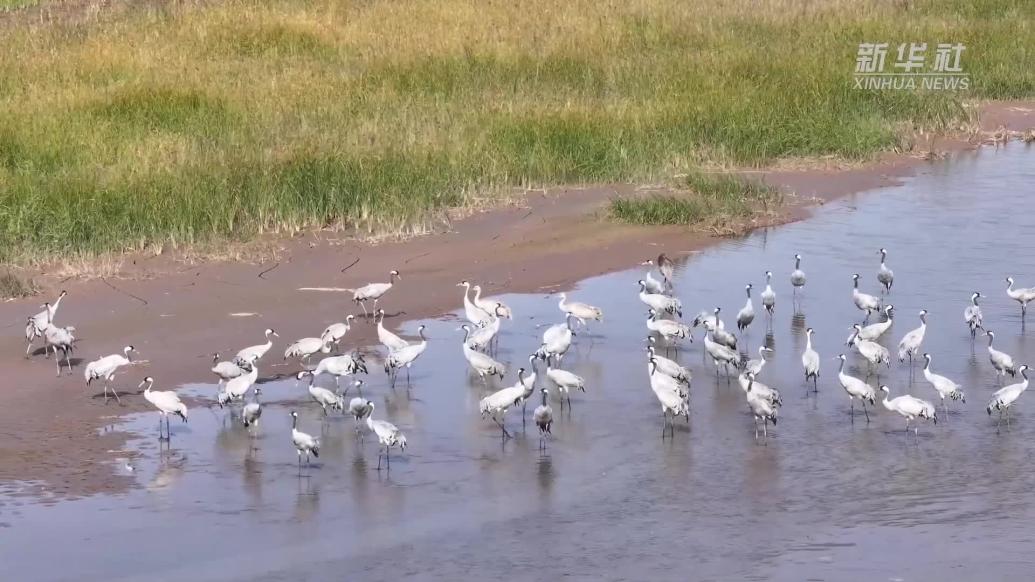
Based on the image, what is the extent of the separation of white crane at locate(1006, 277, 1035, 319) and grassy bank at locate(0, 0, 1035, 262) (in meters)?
5.34

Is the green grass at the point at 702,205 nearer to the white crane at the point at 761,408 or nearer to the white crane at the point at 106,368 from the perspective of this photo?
the white crane at the point at 761,408

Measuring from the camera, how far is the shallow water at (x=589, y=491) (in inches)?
305

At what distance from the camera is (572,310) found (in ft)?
39.8

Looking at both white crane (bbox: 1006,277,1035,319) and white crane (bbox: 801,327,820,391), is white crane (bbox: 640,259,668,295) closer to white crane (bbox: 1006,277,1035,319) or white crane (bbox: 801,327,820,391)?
white crane (bbox: 801,327,820,391)

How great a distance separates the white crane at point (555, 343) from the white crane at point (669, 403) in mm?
1121

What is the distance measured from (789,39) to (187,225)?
1327 centimetres

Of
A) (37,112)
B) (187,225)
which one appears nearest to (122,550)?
(187,225)

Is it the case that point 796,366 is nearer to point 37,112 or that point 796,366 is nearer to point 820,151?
point 820,151

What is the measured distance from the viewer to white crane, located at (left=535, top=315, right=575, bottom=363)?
36.7 feet

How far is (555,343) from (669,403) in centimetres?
159

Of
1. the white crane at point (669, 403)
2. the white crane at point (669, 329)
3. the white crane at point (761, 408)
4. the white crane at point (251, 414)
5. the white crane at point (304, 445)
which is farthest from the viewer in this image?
the white crane at point (669, 329)

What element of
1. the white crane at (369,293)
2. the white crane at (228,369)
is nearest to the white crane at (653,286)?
the white crane at (369,293)

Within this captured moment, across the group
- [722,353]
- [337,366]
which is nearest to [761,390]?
[722,353]

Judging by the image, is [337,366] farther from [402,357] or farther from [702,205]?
[702,205]
